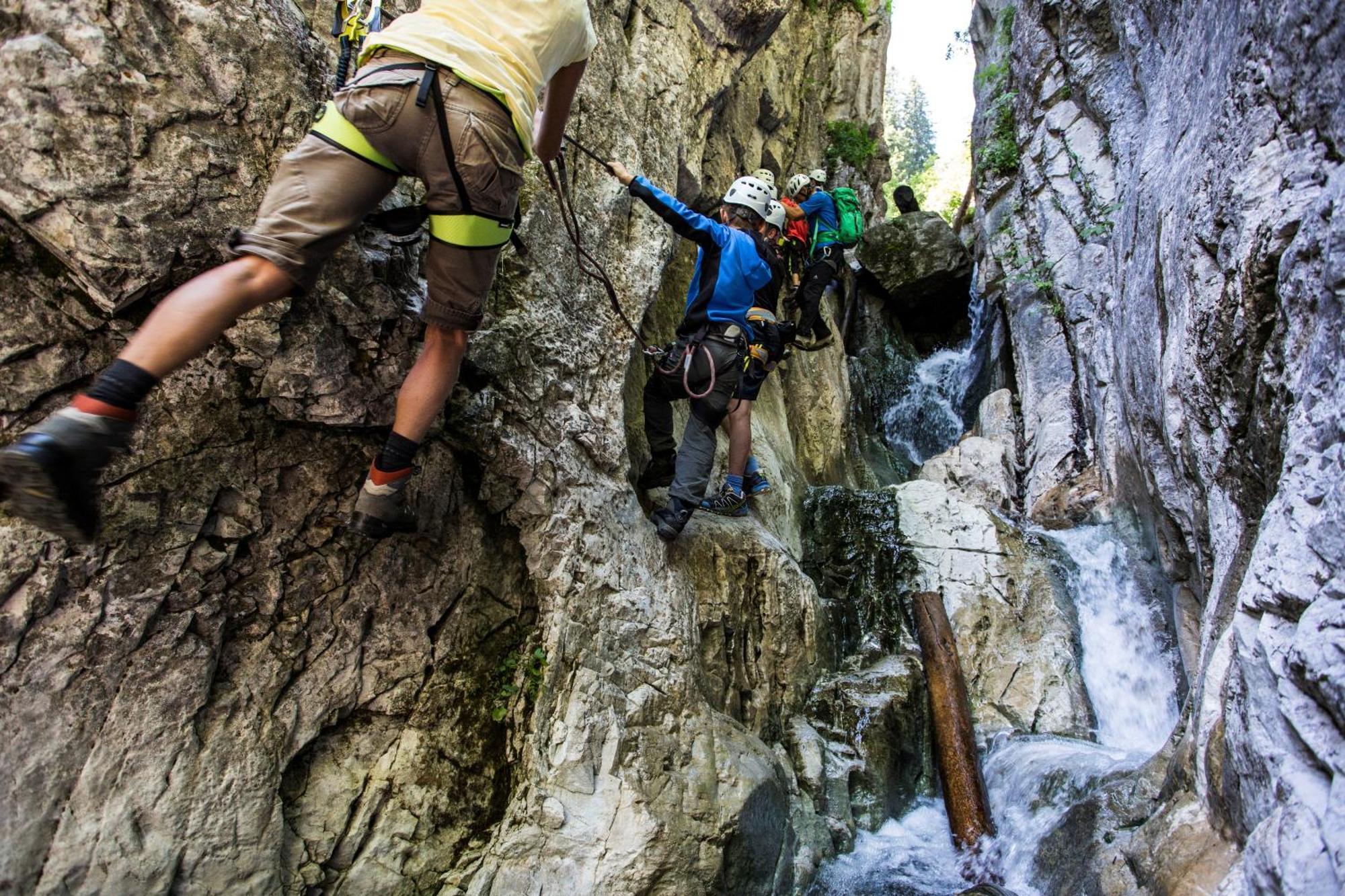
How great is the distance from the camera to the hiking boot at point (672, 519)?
523 cm

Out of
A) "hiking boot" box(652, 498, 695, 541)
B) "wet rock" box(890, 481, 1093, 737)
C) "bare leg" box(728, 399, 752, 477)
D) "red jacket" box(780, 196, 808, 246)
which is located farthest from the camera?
"red jacket" box(780, 196, 808, 246)

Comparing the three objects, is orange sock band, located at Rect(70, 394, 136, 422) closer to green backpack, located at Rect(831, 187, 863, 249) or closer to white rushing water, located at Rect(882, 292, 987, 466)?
green backpack, located at Rect(831, 187, 863, 249)

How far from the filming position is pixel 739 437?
6.27 metres

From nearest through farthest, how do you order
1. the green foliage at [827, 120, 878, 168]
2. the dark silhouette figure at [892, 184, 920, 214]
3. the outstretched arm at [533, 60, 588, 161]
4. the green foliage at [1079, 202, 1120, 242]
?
the outstretched arm at [533, 60, 588, 161], the green foliage at [1079, 202, 1120, 242], the green foliage at [827, 120, 878, 168], the dark silhouette figure at [892, 184, 920, 214]

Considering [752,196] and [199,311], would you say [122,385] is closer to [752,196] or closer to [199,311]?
[199,311]

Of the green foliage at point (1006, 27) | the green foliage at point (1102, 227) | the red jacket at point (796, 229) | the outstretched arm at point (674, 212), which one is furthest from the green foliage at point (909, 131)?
the outstretched arm at point (674, 212)

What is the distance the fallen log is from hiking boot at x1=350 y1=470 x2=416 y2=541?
4396 millimetres

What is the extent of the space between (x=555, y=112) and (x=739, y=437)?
3.14 metres

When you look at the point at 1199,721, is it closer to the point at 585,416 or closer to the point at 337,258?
the point at 585,416

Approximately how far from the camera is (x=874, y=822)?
5.43 metres

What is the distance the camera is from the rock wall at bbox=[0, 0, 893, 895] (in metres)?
3.11

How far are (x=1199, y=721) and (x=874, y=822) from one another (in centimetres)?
265

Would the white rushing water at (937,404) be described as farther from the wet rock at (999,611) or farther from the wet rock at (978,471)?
the wet rock at (999,611)

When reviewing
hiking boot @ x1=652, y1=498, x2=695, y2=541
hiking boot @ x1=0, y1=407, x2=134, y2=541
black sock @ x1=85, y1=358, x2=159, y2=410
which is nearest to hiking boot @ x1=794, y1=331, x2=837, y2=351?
hiking boot @ x1=652, y1=498, x2=695, y2=541
